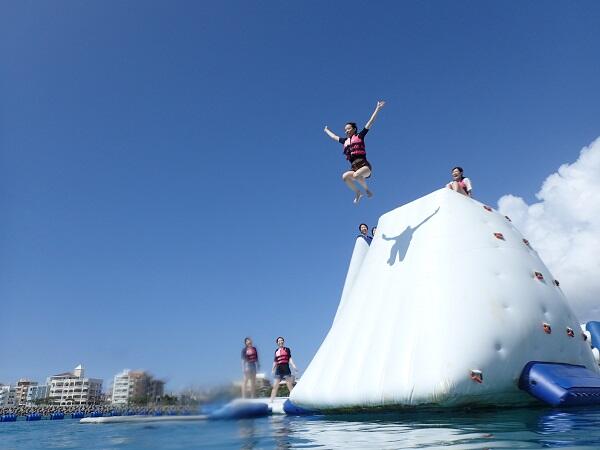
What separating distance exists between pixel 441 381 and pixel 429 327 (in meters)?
0.82

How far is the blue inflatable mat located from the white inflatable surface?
150 millimetres

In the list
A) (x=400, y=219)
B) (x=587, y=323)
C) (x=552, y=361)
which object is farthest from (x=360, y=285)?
(x=587, y=323)

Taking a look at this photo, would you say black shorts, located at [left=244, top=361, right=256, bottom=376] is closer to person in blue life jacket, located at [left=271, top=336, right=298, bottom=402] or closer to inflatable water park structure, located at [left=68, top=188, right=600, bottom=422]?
inflatable water park structure, located at [left=68, top=188, right=600, bottom=422]

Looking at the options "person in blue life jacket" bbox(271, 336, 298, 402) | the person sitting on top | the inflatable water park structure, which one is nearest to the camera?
the inflatable water park structure

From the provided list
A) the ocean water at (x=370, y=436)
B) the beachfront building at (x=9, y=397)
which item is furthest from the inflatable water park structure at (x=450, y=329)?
the beachfront building at (x=9, y=397)

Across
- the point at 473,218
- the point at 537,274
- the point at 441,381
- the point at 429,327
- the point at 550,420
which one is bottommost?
the point at 550,420

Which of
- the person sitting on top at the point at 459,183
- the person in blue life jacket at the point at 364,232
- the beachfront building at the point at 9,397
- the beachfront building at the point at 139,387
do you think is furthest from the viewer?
the beachfront building at the point at 9,397

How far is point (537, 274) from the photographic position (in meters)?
7.43

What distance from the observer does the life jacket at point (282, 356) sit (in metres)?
11.0

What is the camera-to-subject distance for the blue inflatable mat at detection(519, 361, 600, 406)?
5723 millimetres

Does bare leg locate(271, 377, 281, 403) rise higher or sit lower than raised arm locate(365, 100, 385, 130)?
lower

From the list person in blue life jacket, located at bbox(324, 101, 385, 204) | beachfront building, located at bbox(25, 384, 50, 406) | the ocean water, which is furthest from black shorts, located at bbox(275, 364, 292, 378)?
beachfront building, located at bbox(25, 384, 50, 406)

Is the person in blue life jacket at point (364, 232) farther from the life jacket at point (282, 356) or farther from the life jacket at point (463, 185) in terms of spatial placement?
the life jacket at point (282, 356)

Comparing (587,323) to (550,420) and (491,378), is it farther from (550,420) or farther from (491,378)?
(550,420)
